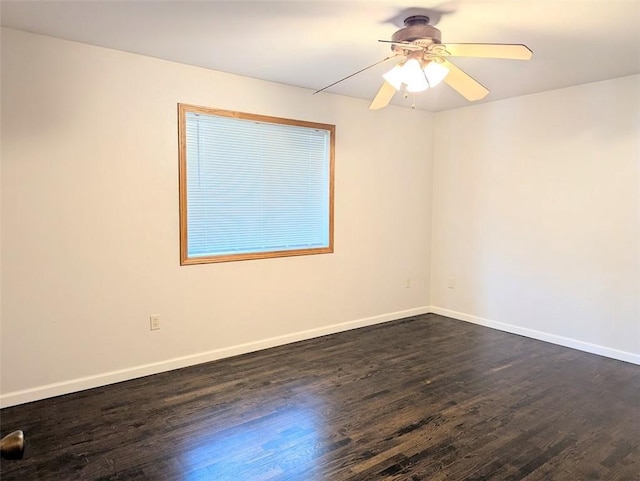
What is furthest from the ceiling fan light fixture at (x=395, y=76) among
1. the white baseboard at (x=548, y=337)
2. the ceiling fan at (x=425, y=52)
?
the white baseboard at (x=548, y=337)

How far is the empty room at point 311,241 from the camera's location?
2398mm

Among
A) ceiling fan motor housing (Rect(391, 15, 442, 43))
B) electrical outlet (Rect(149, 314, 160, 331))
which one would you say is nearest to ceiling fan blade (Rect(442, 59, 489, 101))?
ceiling fan motor housing (Rect(391, 15, 442, 43))

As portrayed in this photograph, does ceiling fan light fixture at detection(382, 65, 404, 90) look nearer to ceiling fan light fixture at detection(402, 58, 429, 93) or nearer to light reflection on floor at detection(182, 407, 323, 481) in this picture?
ceiling fan light fixture at detection(402, 58, 429, 93)

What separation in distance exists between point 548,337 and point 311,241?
2.47 m

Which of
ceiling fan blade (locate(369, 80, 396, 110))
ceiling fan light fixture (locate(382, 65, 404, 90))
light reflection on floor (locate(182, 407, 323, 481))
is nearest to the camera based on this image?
light reflection on floor (locate(182, 407, 323, 481))

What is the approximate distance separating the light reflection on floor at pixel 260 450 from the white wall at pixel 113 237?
118 centimetres

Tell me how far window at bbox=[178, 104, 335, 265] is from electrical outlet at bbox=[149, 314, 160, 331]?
18.6 inches

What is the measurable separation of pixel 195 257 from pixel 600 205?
350 cm

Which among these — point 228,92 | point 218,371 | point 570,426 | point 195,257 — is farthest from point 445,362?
point 228,92

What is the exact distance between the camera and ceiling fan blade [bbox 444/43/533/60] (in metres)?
2.26

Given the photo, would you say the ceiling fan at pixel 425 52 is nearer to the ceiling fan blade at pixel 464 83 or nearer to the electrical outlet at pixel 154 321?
the ceiling fan blade at pixel 464 83

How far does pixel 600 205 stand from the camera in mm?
3824

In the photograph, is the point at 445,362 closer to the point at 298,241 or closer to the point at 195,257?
the point at 298,241

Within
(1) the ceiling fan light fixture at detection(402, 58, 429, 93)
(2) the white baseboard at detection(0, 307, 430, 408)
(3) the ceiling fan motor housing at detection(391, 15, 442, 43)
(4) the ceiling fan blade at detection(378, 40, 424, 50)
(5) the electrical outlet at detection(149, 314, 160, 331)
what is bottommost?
(2) the white baseboard at detection(0, 307, 430, 408)
